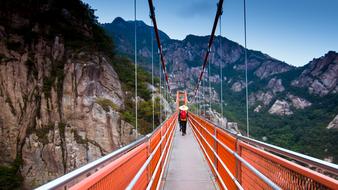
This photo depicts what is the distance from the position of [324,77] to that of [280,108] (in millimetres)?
28561

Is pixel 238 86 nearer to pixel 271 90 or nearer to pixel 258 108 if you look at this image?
pixel 271 90

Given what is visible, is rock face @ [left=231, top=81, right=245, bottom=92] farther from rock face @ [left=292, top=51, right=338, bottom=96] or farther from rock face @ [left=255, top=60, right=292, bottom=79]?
rock face @ [left=292, top=51, right=338, bottom=96]

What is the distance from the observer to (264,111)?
90.1m

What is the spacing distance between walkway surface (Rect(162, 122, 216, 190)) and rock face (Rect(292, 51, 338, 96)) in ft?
121

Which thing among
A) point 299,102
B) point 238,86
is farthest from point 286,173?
point 238,86

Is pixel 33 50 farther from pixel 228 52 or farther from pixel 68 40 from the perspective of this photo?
pixel 228 52

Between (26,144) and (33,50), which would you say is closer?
(26,144)

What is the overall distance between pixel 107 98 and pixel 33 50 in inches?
598

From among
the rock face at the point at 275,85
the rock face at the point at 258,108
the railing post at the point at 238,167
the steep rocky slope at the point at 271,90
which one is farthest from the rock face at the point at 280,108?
the railing post at the point at 238,167

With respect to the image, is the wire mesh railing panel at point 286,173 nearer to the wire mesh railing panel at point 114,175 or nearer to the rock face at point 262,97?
the wire mesh railing panel at point 114,175

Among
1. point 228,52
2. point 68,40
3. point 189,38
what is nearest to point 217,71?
point 228,52

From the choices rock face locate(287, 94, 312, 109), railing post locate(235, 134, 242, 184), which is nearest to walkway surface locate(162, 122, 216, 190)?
railing post locate(235, 134, 242, 184)

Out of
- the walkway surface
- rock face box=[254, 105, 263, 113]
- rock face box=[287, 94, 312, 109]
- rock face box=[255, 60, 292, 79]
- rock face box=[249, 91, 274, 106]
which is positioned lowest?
the walkway surface

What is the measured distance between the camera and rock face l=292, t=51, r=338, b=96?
Answer: 4259cm
